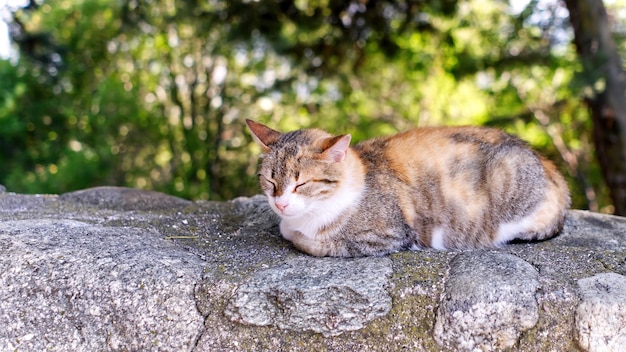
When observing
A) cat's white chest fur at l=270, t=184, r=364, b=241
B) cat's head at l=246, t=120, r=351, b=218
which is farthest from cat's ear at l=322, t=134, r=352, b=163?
cat's white chest fur at l=270, t=184, r=364, b=241

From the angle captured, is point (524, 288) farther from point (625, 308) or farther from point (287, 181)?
point (287, 181)

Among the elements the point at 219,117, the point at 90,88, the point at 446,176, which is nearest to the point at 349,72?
the point at 219,117

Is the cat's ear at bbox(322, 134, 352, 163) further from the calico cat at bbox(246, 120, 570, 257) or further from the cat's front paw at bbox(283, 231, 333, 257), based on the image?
the cat's front paw at bbox(283, 231, 333, 257)

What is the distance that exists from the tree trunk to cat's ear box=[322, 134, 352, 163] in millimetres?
3142

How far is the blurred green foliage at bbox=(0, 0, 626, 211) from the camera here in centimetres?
643

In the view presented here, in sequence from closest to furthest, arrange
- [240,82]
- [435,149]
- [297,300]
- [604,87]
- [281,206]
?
[297,300]
[281,206]
[435,149]
[604,87]
[240,82]

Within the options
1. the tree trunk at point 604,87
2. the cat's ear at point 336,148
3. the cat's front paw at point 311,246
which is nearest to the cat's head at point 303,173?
the cat's ear at point 336,148

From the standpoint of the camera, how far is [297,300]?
244 cm

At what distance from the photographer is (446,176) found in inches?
127

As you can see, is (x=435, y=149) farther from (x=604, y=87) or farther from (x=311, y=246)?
(x=604, y=87)

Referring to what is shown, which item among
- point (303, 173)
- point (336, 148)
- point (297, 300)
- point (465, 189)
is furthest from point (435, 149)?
point (297, 300)

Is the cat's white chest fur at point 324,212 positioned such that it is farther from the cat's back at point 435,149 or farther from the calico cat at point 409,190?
the cat's back at point 435,149

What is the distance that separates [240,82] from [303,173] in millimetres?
6460

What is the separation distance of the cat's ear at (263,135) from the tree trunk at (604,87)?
3.28m
